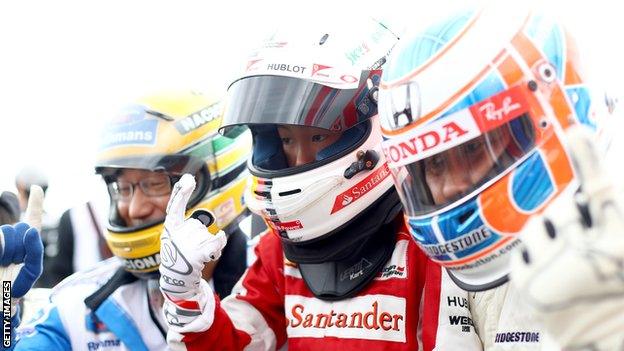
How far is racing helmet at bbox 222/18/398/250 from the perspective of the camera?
305 centimetres

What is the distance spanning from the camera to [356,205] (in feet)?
10.0

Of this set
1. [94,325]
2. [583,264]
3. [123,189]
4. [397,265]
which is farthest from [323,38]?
[583,264]

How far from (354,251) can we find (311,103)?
544 millimetres

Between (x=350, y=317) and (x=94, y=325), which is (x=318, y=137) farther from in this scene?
(x=94, y=325)

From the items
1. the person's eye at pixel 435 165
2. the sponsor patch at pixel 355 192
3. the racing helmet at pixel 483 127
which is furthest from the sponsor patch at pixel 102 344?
the person's eye at pixel 435 165

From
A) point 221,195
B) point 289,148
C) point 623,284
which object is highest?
point 623,284

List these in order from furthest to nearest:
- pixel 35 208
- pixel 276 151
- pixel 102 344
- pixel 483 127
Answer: pixel 102 344, pixel 35 208, pixel 276 151, pixel 483 127

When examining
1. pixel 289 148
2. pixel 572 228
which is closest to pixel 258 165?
pixel 289 148

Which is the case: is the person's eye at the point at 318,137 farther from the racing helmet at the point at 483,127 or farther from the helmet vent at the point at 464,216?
the helmet vent at the point at 464,216

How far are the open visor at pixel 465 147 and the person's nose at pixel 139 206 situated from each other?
1663mm

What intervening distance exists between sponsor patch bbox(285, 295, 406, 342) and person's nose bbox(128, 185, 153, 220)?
0.91 metres

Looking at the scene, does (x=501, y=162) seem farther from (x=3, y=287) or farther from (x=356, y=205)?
(x=3, y=287)

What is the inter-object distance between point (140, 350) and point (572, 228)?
2.55 meters

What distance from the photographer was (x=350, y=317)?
303 cm
